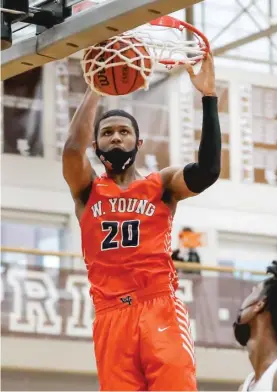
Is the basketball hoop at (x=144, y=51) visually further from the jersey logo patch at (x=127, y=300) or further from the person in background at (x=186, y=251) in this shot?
the person in background at (x=186, y=251)

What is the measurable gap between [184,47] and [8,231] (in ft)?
31.7

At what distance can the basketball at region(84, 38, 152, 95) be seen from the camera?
5027 millimetres

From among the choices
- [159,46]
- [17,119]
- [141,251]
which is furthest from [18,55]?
[17,119]

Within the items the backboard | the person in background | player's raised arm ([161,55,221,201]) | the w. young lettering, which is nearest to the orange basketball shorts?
the w. young lettering

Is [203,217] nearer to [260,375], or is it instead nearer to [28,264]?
[28,264]

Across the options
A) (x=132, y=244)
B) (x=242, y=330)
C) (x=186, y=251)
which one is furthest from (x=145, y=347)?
(x=186, y=251)

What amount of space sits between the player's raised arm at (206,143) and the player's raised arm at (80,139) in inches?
17.8

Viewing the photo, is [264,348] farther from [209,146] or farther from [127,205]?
[209,146]

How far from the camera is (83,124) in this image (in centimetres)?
516

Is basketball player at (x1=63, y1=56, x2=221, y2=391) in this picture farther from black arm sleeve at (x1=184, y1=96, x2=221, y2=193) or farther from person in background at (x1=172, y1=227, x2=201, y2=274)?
person in background at (x1=172, y1=227, x2=201, y2=274)

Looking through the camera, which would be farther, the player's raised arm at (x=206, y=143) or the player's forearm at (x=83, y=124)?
the player's forearm at (x=83, y=124)

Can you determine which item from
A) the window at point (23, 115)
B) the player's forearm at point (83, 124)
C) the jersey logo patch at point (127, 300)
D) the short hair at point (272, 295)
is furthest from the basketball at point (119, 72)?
the window at point (23, 115)

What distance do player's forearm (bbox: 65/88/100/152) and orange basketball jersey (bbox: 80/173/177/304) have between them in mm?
223

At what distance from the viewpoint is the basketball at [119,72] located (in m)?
5.03
